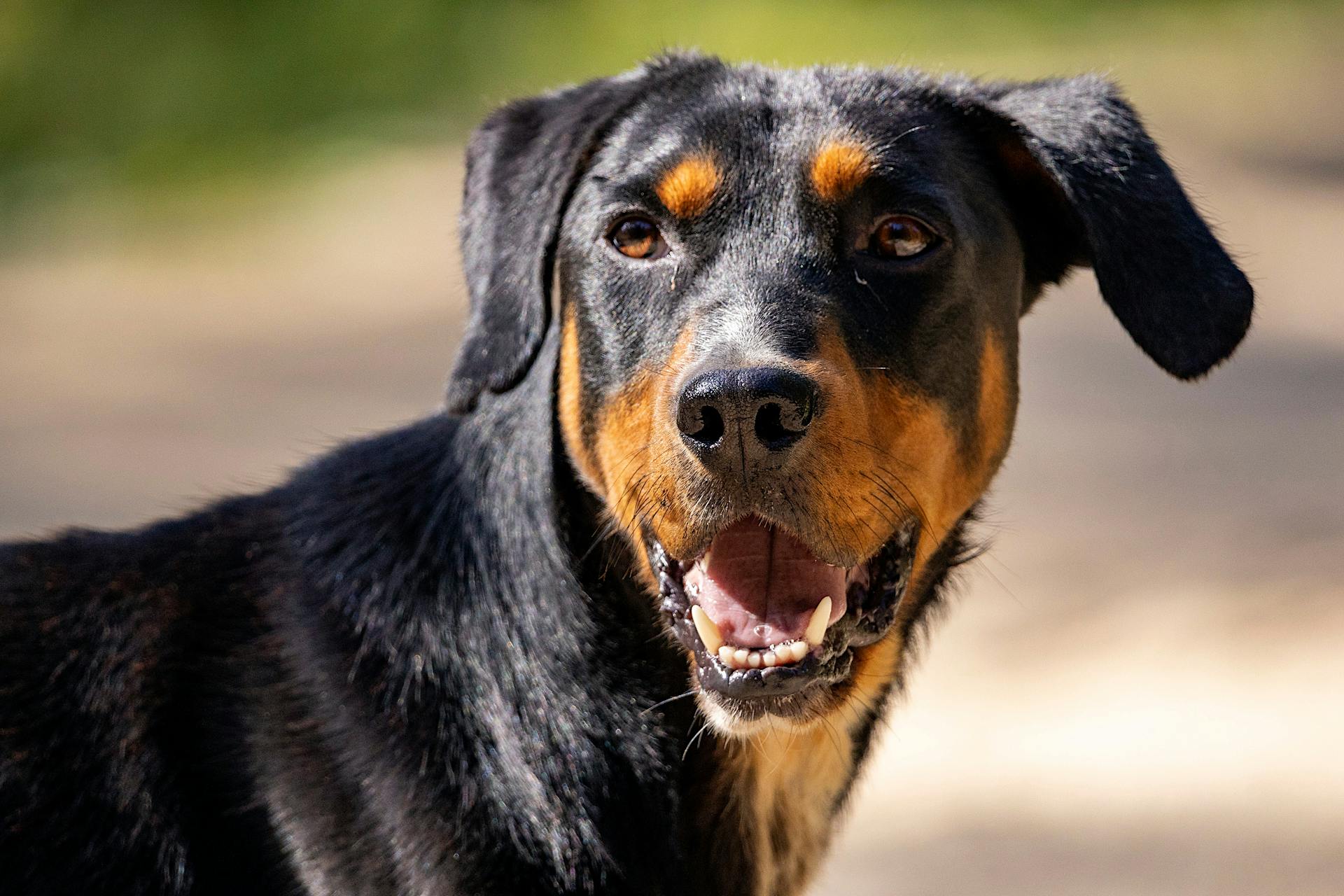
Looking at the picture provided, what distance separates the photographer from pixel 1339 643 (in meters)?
6.13

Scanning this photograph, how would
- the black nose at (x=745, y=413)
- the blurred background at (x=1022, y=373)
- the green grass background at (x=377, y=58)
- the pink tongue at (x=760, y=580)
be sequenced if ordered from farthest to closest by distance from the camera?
the green grass background at (x=377, y=58), the blurred background at (x=1022, y=373), the pink tongue at (x=760, y=580), the black nose at (x=745, y=413)

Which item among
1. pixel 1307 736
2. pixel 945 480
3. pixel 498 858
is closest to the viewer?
pixel 498 858

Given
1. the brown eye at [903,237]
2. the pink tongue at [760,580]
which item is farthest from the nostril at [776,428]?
the brown eye at [903,237]

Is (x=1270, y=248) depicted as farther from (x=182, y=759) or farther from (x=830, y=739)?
(x=182, y=759)

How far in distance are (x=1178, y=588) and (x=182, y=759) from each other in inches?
187

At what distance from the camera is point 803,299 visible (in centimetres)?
285

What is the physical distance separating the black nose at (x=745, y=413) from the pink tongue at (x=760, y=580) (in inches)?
10.1

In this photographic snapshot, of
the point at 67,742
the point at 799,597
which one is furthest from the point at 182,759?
the point at 799,597

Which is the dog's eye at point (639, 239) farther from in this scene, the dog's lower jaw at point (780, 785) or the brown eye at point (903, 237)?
the dog's lower jaw at point (780, 785)

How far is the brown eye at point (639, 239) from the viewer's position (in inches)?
120

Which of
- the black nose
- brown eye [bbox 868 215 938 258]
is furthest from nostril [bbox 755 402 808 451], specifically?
brown eye [bbox 868 215 938 258]

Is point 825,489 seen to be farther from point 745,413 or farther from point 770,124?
point 770,124

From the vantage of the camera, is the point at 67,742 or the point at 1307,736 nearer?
the point at 67,742

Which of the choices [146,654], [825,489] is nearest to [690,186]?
[825,489]
